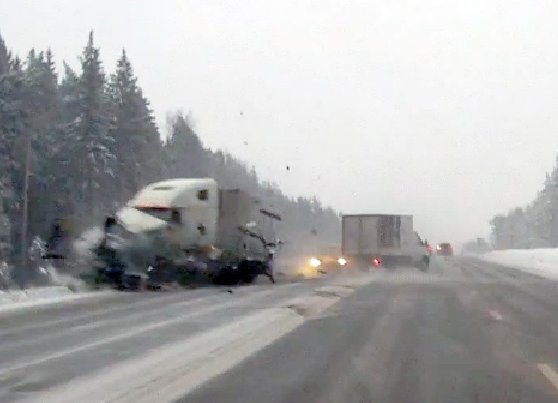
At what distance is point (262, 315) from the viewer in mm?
20656

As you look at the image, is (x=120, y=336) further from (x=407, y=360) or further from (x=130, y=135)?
(x=130, y=135)

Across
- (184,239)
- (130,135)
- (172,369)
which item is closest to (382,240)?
(184,239)

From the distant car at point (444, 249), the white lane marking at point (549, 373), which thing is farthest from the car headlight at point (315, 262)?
the distant car at point (444, 249)

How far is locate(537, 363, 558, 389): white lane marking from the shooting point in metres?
11.4

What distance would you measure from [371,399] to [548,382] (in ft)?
8.01

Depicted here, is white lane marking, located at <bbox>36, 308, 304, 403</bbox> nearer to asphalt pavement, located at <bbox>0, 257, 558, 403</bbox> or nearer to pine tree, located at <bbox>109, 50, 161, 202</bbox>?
asphalt pavement, located at <bbox>0, 257, 558, 403</bbox>

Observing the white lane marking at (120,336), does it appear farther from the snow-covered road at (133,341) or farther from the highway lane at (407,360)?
the highway lane at (407,360)

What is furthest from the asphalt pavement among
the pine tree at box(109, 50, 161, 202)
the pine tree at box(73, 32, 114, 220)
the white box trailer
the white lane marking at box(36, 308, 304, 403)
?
the pine tree at box(109, 50, 161, 202)

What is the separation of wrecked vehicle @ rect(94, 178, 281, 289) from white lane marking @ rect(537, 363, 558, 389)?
18.4 m

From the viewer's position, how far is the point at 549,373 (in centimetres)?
1217

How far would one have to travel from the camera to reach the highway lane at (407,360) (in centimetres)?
1065

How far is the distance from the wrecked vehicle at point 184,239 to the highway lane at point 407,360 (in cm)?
908

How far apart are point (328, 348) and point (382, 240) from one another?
36691 mm

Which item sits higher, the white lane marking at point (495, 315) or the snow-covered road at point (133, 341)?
the white lane marking at point (495, 315)
